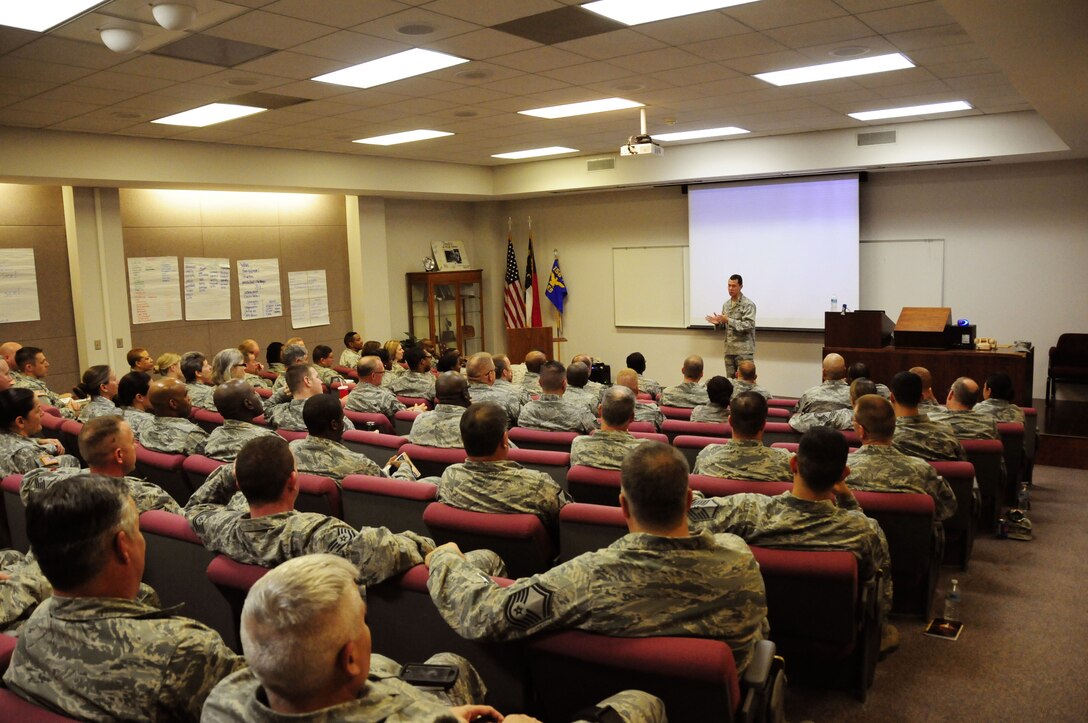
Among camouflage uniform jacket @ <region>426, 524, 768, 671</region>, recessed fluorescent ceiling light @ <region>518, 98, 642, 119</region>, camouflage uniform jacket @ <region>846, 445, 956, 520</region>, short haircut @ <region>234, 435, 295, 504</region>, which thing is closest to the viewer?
camouflage uniform jacket @ <region>426, 524, 768, 671</region>

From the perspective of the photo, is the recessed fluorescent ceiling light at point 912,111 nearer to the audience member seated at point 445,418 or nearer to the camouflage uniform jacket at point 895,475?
the camouflage uniform jacket at point 895,475

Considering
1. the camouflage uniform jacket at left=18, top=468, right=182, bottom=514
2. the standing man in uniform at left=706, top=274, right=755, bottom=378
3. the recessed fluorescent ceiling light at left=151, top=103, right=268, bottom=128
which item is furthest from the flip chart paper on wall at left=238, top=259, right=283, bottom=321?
the camouflage uniform jacket at left=18, top=468, right=182, bottom=514

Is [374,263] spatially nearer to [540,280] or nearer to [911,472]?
[540,280]

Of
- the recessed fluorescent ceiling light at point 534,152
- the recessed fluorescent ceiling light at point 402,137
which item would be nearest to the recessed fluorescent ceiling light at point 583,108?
A: the recessed fluorescent ceiling light at point 402,137

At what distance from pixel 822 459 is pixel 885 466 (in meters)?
1.08

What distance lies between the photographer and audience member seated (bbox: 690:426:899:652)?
280 centimetres

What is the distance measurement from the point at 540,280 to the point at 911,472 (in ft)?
33.1

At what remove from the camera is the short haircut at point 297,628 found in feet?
4.61

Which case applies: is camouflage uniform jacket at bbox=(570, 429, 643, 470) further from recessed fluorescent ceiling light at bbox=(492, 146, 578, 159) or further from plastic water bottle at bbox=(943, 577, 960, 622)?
recessed fluorescent ceiling light at bbox=(492, 146, 578, 159)

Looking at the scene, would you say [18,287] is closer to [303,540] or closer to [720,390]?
[720,390]

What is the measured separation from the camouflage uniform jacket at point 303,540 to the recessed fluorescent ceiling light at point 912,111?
7740 mm

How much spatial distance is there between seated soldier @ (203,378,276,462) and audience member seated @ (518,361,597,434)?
6.06 feet

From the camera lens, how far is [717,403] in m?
5.54

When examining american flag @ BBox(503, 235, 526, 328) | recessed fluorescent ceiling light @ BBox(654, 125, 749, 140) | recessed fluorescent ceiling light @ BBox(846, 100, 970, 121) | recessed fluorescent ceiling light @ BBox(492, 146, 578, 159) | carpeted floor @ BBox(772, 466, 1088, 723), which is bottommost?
carpeted floor @ BBox(772, 466, 1088, 723)
